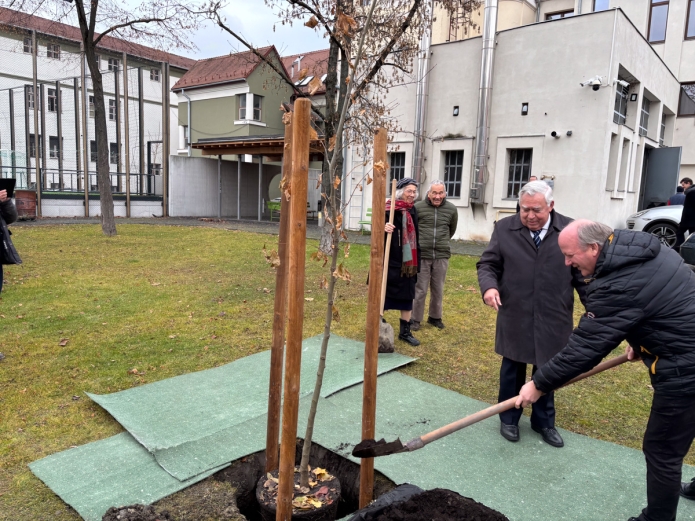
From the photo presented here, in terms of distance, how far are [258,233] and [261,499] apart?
533 inches

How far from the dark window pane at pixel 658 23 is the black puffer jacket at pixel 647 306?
2334cm

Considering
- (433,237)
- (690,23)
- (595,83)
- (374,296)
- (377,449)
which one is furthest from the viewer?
(690,23)

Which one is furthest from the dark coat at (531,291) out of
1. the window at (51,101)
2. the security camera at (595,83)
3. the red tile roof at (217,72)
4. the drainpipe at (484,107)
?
the window at (51,101)

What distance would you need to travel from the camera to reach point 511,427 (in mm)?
3508

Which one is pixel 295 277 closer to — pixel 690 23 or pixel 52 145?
pixel 690 23

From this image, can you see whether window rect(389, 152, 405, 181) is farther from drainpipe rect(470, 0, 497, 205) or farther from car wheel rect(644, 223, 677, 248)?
car wheel rect(644, 223, 677, 248)

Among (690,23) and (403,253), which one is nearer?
(403,253)

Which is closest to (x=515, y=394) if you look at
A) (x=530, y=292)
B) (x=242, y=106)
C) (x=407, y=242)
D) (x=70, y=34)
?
(x=530, y=292)

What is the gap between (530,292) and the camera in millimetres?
3336

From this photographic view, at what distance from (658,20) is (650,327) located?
2376 cm

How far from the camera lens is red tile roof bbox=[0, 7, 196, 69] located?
1436cm

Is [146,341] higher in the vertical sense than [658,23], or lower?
lower

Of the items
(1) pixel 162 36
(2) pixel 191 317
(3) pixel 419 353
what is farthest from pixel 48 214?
(3) pixel 419 353

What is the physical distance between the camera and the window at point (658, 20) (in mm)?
19984
